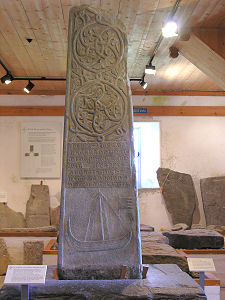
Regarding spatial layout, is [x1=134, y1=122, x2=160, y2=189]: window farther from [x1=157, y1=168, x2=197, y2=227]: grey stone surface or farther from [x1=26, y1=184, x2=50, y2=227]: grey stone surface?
[x1=26, y1=184, x2=50, y2=227]: grey stone surface

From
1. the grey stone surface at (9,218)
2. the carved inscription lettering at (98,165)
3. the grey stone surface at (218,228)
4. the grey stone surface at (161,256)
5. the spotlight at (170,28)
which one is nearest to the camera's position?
the carved inscription lettering at (98,165)

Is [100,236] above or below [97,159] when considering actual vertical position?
below

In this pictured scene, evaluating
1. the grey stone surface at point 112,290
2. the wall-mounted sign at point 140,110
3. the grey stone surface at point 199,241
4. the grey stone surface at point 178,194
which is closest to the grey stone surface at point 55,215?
the grey stone surface at point 178,194

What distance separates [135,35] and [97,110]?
198 centimetres

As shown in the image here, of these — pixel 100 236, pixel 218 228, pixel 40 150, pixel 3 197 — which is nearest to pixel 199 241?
pixel 218 228

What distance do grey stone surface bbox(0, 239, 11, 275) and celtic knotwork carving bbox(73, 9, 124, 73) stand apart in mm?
3112

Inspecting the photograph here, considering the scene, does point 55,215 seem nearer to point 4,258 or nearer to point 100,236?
point 4,258

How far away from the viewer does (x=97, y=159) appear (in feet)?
7.30

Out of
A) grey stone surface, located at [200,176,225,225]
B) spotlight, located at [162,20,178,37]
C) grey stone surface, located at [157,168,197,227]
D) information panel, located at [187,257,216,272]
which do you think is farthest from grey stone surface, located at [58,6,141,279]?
grey stone surface, located at [200,176,225,225]

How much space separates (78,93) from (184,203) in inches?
157

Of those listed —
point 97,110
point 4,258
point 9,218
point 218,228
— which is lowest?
point 4,258

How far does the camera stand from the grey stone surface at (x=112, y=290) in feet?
5.82

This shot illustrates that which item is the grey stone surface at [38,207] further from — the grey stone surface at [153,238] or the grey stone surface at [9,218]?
the grey stone surface at [153,238]

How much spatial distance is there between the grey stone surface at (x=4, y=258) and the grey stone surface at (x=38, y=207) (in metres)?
1.09
